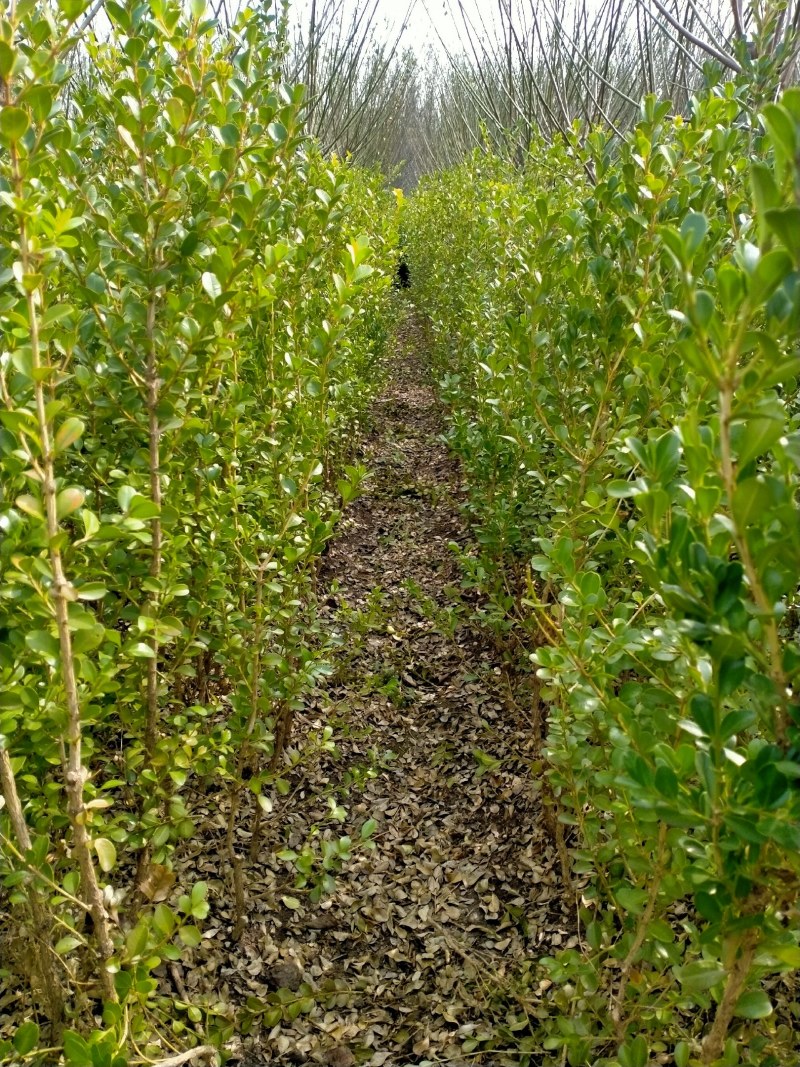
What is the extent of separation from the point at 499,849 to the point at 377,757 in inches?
21.1

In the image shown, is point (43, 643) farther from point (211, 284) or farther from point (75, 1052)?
point (211, 284)

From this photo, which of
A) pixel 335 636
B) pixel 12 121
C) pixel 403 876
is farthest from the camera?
pixel 335 636

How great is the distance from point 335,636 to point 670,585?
1698 millimetres

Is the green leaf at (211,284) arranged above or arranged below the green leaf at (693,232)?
above

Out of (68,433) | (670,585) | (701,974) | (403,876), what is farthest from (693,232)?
(403,876)

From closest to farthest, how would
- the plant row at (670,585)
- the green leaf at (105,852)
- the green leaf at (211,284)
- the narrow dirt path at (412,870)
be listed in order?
the plant row at (670,585), the green leaf at (105,852), the green leaf at (211,284), the narrow dirt path at (412,870)

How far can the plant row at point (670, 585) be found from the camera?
0.70 metres

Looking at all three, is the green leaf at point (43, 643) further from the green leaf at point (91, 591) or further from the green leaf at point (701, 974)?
the green leaf at point (701, 974)

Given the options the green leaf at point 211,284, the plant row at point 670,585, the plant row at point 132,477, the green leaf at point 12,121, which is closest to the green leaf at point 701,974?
the plant row at point 670,585

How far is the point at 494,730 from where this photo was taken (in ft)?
9.22

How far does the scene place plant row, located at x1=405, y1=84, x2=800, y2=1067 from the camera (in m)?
0.70

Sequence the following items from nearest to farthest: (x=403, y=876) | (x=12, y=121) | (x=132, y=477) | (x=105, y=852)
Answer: (x=12, y=121), (x=105, y=852), (x=132, y=477), (x=403, y=876)

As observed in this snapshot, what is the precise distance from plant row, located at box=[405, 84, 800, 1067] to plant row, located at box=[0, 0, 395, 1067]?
2.23 feet

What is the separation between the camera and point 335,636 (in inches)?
93.4
